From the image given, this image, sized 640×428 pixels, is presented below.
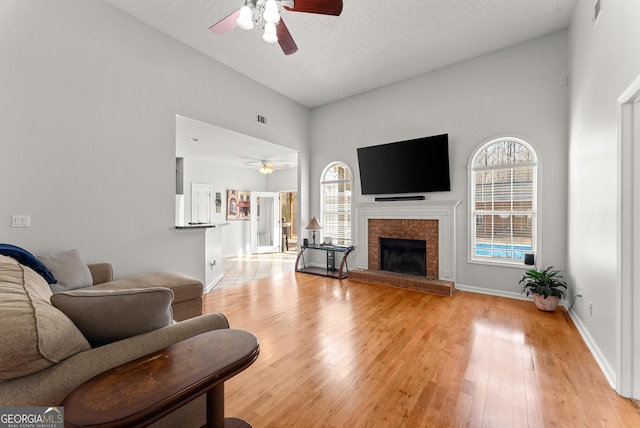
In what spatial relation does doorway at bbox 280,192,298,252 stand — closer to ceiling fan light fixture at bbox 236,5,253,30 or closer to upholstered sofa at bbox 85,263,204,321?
upholstered sofa at bbox 85,263,204,321

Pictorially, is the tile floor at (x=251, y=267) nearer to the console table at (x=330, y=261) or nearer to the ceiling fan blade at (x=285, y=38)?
the console table at (x=330, y=261)

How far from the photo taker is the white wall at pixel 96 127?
103 inches

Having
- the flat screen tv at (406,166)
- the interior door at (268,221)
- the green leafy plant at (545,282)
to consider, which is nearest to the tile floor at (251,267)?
the interior door at (268,221)

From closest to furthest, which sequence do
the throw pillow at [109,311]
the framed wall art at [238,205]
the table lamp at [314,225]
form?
the throw pillow at [109,311]
the table lamp at [314,225]
the framed wall art at [238,205]

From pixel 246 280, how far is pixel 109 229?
253 cm

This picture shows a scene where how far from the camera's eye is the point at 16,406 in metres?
0.87

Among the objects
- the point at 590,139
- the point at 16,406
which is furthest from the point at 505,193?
the point at 16,406

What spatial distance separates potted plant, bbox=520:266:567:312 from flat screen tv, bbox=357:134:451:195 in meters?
1.71

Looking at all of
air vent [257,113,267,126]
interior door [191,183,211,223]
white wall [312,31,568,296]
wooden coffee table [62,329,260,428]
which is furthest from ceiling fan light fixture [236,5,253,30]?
interior door [191,183,211,223]

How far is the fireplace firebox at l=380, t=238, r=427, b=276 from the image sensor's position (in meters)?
4.92

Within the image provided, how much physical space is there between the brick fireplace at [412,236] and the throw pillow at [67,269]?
390cm

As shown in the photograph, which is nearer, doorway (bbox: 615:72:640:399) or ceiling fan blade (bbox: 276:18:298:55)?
doorway (bbox: 615:72:640:399)

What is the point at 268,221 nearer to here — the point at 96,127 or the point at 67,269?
the point at 96,127

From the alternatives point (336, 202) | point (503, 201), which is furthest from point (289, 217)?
point (503, 201)
